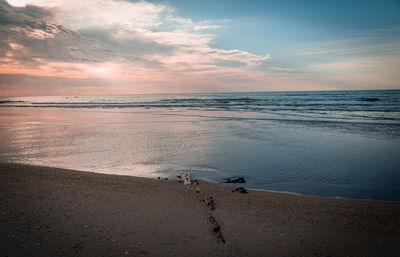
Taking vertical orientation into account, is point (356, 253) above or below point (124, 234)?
below

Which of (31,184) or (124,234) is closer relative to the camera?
(124,234)

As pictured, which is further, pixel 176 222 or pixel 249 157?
pixel 249 157

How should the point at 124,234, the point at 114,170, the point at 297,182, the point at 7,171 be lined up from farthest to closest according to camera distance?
the point at 114,170
the point at 297,182
the point at 7,171
the point at 124,234

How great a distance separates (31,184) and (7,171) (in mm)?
1600

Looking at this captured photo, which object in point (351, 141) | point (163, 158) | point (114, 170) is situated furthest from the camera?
point (351, 141)

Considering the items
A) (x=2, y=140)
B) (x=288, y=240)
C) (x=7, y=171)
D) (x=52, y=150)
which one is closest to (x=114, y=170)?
(x=7, y=171)

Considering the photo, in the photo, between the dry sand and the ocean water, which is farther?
the ocean water

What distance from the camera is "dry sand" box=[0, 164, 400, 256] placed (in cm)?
306

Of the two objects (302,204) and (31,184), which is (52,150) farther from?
(302,204)

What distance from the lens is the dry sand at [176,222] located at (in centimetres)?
306

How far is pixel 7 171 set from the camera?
5.83m

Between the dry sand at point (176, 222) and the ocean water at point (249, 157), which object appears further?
the ocean water at point (249, 157)

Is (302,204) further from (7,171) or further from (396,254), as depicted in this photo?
(7,171)

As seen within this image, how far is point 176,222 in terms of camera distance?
3738 millimetres
